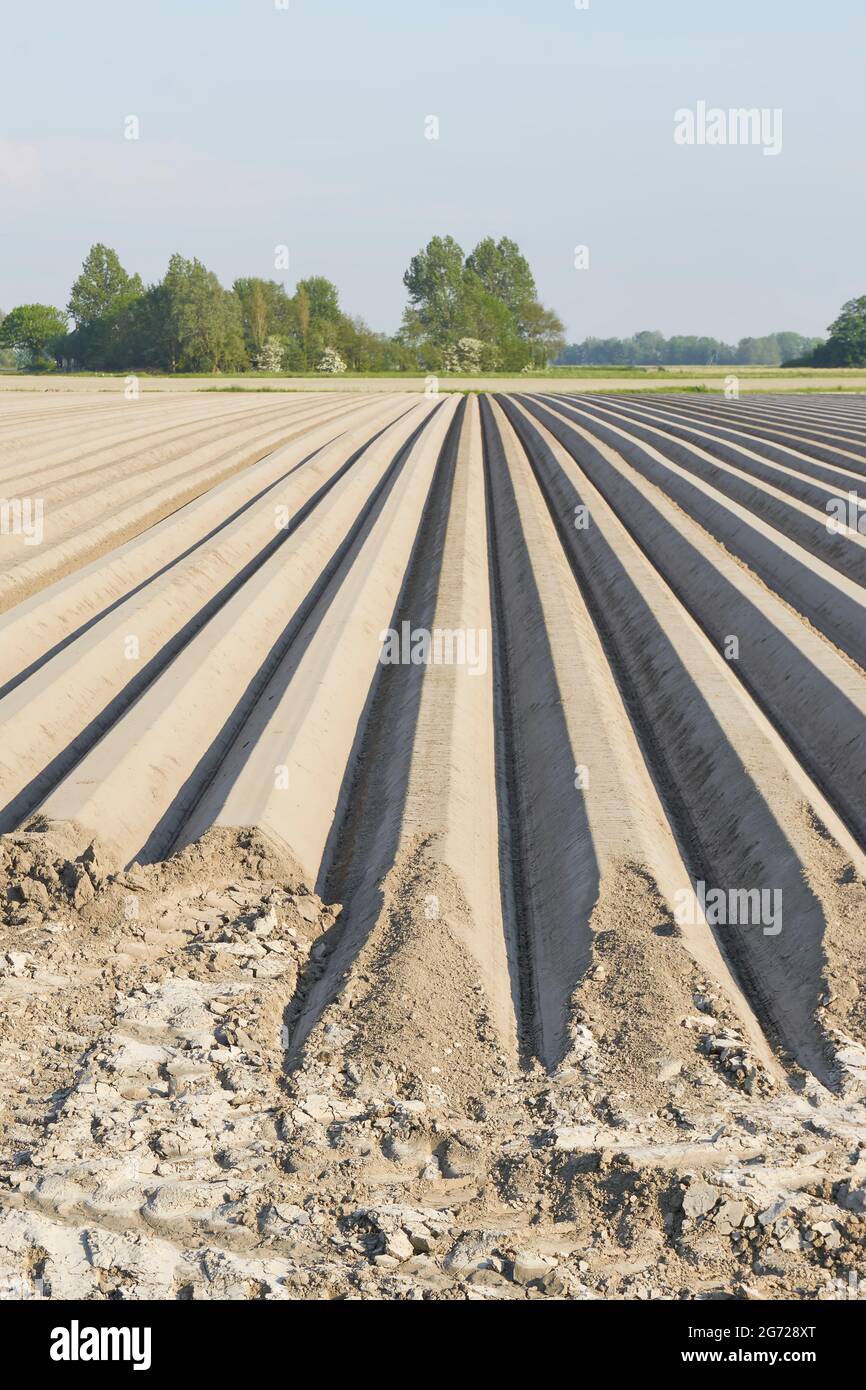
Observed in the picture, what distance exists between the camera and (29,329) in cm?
7050

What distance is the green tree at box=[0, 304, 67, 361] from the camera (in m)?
70.6

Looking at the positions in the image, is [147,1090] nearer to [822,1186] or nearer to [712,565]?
[822,1186]

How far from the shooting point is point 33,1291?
289cm

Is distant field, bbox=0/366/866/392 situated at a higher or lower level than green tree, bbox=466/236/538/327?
lower

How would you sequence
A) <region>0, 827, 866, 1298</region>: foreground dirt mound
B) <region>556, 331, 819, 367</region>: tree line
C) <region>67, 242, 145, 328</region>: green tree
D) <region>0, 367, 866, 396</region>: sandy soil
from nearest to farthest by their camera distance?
<region>0, 827, 866, 1298</region>: foreground dirt mound → <region>0, 367, 866, 396</region>: sandy soil → <region>67, 242, 145, 328</region>: green tree → <region>556, 331, 819, 367</region>: tree line

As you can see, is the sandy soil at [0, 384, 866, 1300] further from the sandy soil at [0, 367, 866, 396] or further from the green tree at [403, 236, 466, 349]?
the green tree at [403, 236, 466, 349]

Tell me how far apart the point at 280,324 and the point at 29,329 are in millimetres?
15933

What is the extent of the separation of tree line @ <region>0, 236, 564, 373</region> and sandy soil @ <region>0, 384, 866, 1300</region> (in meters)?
53.6

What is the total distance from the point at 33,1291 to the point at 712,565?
7.47 m

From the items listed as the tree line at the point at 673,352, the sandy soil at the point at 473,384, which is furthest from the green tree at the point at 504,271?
the tree line at the point at 673,352

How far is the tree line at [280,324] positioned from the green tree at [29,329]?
62mm

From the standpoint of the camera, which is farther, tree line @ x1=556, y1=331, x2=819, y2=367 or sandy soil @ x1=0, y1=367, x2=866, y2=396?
tree line @ x1=556, y1=331, x2=819, y2=367

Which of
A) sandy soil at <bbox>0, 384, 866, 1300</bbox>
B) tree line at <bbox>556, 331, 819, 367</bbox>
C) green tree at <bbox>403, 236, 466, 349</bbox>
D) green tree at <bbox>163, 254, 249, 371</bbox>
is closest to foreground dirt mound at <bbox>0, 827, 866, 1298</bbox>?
sandy soil at <bbox>0, 384, 866, 1300</bbox>

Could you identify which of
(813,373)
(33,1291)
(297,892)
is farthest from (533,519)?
(813,373)
